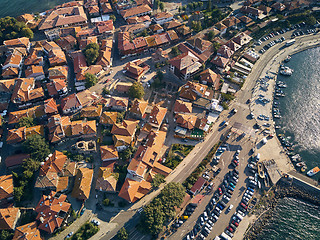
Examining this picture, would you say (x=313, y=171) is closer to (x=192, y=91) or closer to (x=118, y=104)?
(x=192, y=91)

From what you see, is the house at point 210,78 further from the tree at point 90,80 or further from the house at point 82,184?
the house at point 82,184

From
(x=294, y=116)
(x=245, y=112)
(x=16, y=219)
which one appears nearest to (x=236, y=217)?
(x=245, y=112)

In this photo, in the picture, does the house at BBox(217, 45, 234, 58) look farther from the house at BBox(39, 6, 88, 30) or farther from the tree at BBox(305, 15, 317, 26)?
the house at BBox(39, 6, 88, 30)

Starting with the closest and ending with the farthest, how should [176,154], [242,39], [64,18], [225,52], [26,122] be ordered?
[176,154]
[26,122]
[225,52]
[242,39]
[64,18]

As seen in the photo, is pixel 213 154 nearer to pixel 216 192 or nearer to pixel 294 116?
pixel 216 192

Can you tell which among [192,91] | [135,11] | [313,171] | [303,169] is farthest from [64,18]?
[313,171]

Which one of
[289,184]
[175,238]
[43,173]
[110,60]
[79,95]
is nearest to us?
[175,238]

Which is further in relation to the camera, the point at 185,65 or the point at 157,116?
the point at 185,65
